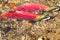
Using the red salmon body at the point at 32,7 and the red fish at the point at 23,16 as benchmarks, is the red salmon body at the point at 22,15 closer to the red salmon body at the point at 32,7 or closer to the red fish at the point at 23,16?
the red fish at the point at 23,16

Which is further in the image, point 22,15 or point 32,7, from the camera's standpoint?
point 32,7

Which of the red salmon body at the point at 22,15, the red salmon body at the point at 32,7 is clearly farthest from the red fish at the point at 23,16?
the red salmon body at the point at 32,7

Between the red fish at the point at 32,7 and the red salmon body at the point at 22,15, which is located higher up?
the red fish at the point at 32,7

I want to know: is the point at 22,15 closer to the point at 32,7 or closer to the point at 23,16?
the point at 23,16

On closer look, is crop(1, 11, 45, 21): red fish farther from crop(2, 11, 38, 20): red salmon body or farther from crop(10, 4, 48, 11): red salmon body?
crop(10, 4, 48, 11): red salmon body

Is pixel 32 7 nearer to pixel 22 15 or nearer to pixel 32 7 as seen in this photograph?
pixel 32 7

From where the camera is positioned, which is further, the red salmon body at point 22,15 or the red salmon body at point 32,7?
the red salmon body at point 32,7

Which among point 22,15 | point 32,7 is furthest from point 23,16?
point 32,7

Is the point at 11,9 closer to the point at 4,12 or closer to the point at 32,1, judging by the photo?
the point at 4,12

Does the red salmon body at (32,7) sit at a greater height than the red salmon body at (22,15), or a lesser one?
greater

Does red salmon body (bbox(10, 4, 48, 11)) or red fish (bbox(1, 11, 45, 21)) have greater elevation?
red salmon body (bbox(10, 4, 48, 11))

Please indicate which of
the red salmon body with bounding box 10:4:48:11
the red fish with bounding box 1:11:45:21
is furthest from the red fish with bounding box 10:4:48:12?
the red fish with bounding box 1:11:45:21

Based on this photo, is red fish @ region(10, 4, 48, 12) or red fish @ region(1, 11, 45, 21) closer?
red fish @ region(1, 11, 45, 21)

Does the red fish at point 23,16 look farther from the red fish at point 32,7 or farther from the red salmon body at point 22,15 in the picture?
the red fish at point 32,7
